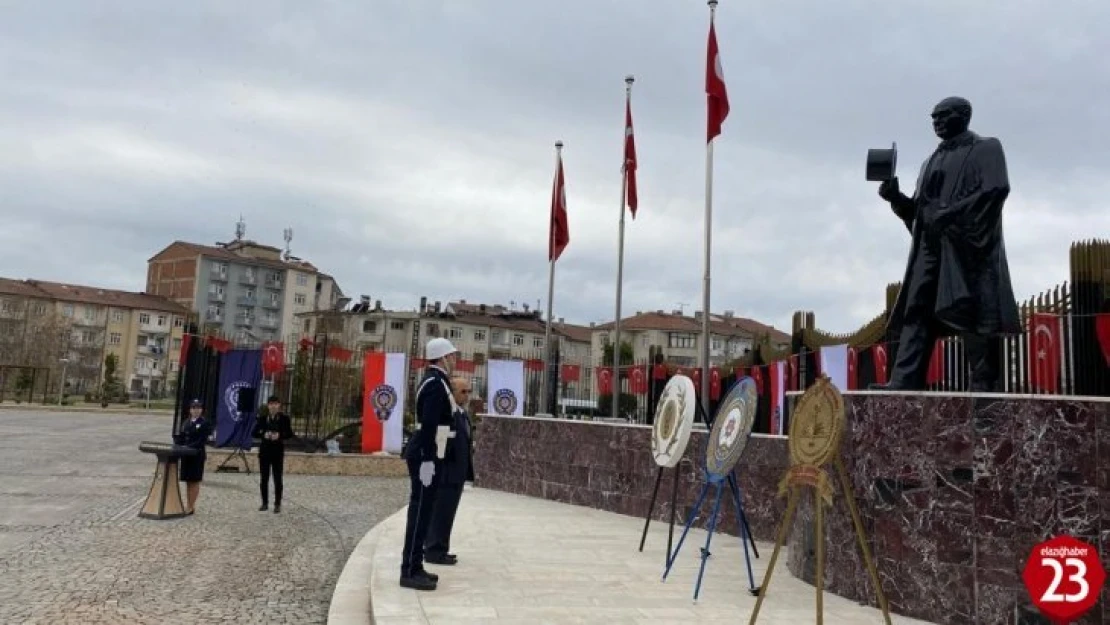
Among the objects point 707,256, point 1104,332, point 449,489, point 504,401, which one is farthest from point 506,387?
point 1104,332

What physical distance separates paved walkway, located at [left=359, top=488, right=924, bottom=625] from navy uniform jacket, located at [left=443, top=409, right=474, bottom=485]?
786mm

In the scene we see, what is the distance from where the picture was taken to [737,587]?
6.64 meters

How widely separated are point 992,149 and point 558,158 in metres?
12.0

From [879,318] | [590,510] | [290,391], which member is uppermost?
[879,318]

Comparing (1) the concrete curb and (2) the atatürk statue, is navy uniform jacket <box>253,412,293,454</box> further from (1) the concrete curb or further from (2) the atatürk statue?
(2) the atatürk statue

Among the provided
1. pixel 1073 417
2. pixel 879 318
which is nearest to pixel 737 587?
pixel 1073 417

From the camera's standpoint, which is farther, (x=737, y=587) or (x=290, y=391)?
(x=290, y=391)

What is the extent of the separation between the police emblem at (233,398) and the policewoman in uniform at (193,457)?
8114mm

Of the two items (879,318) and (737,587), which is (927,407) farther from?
(879,318)

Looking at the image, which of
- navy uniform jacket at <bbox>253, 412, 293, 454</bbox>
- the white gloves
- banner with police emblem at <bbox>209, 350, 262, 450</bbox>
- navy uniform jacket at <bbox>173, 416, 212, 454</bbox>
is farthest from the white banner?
banner with police emblem at <bbox>209, 350, 262, 450</bbox>

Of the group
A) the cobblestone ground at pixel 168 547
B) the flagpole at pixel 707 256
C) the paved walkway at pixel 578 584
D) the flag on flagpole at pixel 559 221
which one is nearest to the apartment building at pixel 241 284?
the flag on flagpole at pixel 559 221

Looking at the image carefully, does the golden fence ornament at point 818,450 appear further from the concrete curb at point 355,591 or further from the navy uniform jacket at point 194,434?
the navy uniform jacket at point 194,434

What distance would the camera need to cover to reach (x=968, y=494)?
5.42 m

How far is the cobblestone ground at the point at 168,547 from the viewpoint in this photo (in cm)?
591
